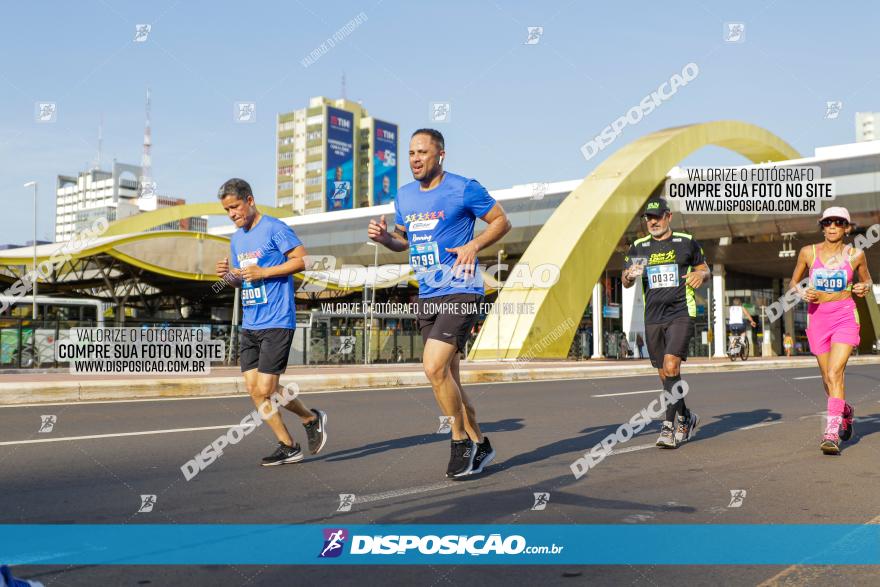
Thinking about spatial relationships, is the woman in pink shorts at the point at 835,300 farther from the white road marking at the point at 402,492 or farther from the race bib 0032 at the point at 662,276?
the white road marking at the point at 402,492

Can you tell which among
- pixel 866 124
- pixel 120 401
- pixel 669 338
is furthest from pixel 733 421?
pixel 866 124

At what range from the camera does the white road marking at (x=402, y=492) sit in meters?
4.47

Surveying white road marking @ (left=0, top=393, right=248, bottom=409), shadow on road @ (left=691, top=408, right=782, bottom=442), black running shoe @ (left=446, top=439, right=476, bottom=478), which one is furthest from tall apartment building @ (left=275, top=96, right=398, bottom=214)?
black running shoe @ (left=446, top=439, right=476, bottom=478)

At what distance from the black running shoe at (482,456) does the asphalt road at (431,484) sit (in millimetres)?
79

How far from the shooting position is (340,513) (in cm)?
412

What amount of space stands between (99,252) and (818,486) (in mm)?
27161

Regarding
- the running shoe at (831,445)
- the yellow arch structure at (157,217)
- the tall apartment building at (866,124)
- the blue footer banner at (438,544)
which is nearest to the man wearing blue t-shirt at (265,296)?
the blue footer banner at (438,544)

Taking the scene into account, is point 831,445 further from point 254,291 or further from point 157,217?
point 157,217

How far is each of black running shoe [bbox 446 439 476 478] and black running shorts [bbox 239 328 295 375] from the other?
1.37 metres

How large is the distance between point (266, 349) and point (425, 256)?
1301 millimetres

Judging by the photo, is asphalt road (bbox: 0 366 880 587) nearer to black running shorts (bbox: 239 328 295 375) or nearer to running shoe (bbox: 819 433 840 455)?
running shoe (bbox: 819 433 840 455)

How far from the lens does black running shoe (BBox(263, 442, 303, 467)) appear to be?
5.79 meters

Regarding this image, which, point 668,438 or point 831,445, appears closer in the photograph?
point 831,445

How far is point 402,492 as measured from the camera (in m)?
4.67
